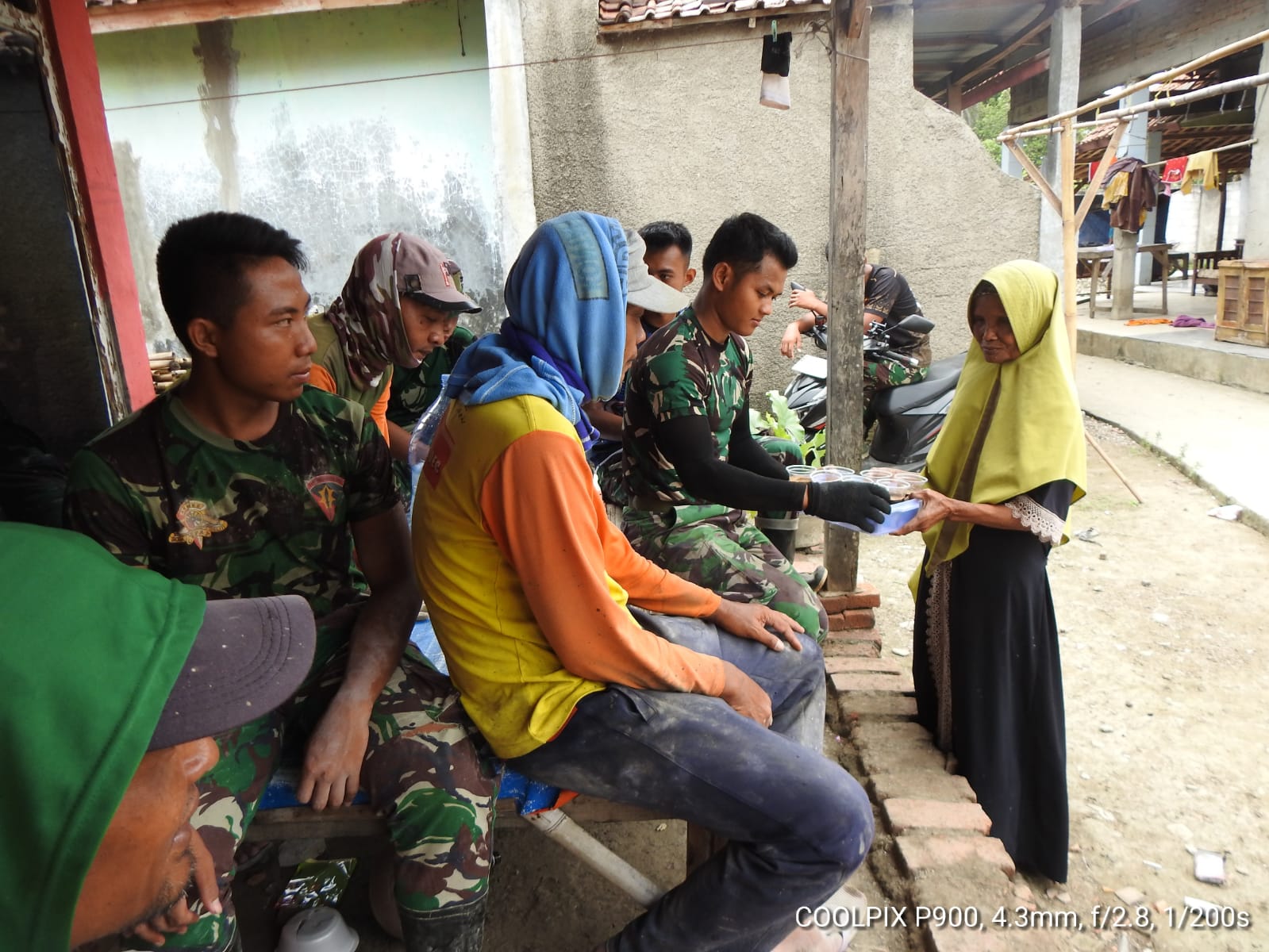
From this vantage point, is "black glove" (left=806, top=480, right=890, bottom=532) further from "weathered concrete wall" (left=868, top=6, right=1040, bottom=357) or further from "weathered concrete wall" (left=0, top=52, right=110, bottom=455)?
"weathered concrete wall" (left=868, top=6, right=1040, bottom=357)

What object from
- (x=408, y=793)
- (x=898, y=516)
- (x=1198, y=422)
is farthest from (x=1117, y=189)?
(x=408, y=793)

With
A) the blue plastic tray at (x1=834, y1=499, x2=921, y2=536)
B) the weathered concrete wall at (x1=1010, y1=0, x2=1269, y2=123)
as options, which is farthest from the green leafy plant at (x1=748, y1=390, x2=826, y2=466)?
the weathered concrete wall at (x1=1010, y1=0, x2=1269, y2=123)

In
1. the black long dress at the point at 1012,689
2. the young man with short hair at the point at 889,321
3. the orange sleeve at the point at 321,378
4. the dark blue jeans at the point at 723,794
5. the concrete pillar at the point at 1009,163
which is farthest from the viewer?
the concrete pillar at the point at 1009,163

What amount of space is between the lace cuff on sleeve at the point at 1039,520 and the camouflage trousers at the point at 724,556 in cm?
67

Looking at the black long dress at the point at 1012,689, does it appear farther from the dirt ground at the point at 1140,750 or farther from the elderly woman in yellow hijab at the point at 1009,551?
the dirt ground at the point at 1140,750

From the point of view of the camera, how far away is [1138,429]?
25.3 feet

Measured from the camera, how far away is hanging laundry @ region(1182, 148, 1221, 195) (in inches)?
544

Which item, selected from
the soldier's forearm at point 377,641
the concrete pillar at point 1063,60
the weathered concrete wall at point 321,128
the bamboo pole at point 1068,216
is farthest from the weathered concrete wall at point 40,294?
the concrete pillar at point 1063,60

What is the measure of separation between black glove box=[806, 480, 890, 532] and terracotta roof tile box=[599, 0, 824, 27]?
494 centimetres

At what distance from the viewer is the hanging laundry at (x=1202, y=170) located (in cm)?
1383

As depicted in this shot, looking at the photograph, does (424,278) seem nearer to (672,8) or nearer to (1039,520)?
(1039,520)

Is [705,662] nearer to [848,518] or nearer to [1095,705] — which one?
[848,518]

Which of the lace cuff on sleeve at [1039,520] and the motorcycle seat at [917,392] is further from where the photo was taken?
the motorcycle seat at [917,392]

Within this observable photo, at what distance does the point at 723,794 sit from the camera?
1643 mm
